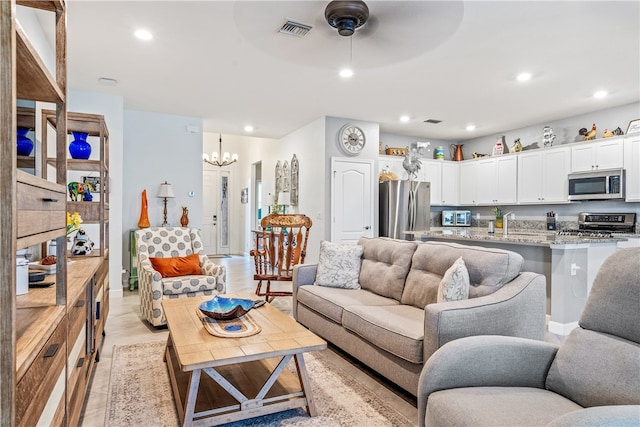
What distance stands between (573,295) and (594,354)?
285 centimetres

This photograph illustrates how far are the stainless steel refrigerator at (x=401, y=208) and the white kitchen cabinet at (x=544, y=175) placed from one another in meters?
1.68

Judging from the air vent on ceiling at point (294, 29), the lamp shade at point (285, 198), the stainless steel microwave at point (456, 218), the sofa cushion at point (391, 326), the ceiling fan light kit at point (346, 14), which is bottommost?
the sofa cushion at point (391, 326)

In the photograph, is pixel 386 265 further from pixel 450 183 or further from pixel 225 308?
pixel 450 183

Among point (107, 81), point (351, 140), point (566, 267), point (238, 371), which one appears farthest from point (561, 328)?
point (107, 81)

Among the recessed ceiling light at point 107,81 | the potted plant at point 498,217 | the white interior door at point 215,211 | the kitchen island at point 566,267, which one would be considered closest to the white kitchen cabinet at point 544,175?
the potted plant at point 498,217

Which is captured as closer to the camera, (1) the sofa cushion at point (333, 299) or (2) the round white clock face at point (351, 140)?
(1) the sofa cushion at point (333, 299)

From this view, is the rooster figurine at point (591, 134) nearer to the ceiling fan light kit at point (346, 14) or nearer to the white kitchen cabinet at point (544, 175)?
the white kitchen cabinet at point (544, 175)

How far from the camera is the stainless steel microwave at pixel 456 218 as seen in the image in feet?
25.0

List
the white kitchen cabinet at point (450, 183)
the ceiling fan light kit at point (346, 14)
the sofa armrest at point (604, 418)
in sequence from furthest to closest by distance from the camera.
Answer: the white kitchen cabinet at point (450, 183) → the ceiling fan light kit at point (346, 14) → the sofa armrest at point (604, 418)

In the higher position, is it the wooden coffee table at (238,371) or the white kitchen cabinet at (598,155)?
the white kitchen cabinet at (598,155)

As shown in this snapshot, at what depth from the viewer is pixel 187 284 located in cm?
368

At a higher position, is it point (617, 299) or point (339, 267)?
point (617, 299)

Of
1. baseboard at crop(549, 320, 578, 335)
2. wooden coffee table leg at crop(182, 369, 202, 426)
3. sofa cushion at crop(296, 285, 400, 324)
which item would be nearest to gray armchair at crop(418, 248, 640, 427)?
wooden coffee table leg at crop(182, 369, 202, 426)

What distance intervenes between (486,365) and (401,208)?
193 inches
